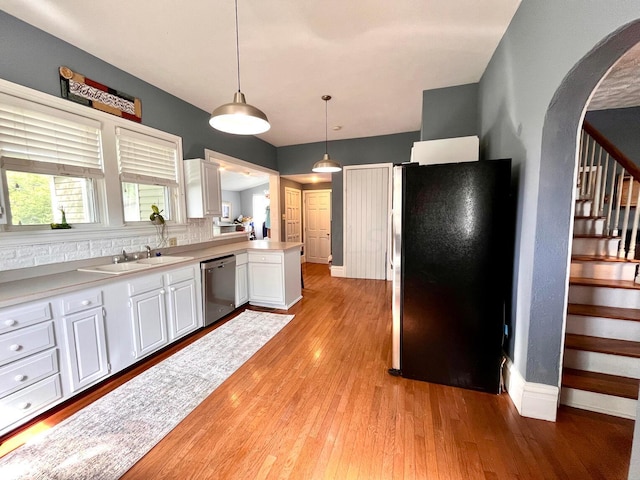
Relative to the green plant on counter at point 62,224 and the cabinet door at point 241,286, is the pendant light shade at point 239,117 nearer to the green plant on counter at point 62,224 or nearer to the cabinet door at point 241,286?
the green plant on counter at point 62,224

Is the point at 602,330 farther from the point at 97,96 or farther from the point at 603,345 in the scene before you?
the point at 97,96

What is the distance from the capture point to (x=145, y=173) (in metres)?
2.96

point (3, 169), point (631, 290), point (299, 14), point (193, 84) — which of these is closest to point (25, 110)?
point (3, 169)

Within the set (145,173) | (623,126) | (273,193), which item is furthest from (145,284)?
(623,126)

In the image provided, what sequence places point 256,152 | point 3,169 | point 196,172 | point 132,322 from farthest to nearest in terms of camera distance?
1. point 256,152
2. point 196,172
3. point 132,322
4. point 3,169

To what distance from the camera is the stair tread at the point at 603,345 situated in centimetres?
182

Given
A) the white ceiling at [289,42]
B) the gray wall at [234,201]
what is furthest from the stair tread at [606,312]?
the gray wall at [234,201]

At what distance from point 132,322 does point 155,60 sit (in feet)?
8.11

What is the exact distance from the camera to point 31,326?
1.64 m

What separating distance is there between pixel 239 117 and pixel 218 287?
218 centimetres

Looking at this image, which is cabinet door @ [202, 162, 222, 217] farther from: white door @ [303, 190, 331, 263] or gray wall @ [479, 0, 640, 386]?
white door @ [303, 190, 331, 263]

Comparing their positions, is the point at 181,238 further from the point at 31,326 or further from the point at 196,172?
the point at 31,326

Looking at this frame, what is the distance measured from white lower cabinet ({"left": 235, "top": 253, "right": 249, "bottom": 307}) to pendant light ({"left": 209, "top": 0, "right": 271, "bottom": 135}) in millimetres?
2010

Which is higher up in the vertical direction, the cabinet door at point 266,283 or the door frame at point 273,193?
the door frame at point 273,193
